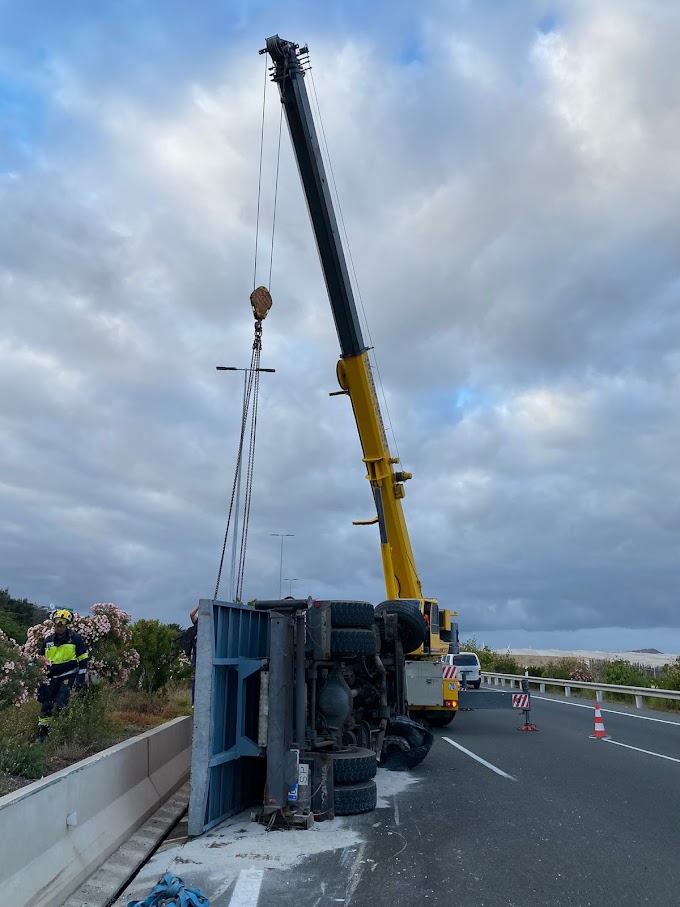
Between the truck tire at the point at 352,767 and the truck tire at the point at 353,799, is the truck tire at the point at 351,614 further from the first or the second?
the truck tire at the point at 353,799

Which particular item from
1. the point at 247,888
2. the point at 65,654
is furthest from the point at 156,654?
the point at 247,888

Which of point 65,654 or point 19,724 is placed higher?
point 65,654

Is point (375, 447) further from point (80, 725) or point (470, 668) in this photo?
point (470, 668)

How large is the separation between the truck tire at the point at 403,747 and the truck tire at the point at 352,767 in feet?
9.44

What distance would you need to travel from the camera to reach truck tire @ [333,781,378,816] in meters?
7.75

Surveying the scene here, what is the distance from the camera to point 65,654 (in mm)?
9758

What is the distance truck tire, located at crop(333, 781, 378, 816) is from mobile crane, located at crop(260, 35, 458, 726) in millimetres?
3781

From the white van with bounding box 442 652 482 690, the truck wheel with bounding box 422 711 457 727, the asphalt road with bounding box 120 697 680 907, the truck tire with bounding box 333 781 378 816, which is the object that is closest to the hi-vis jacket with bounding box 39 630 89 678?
the asphalt road with bounding box 120 697 680 907

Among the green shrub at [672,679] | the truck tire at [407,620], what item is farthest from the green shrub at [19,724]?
the green shrub at [672,679]

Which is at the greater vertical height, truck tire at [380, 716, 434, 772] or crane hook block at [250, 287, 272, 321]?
crane hook block at [250, 287, 272, 321]

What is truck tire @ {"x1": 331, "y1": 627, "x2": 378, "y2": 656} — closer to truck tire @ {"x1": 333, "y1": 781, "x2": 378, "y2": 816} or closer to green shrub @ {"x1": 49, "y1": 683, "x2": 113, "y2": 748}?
truck tire @ {"x1": 333, "y1": 781, "x2": 378, "y2": 816}

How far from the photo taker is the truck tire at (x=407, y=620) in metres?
11.8

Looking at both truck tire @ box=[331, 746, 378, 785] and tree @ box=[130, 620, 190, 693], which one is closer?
truck tire @ box=[331, 746, 378, 785]

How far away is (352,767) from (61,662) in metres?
4.08
